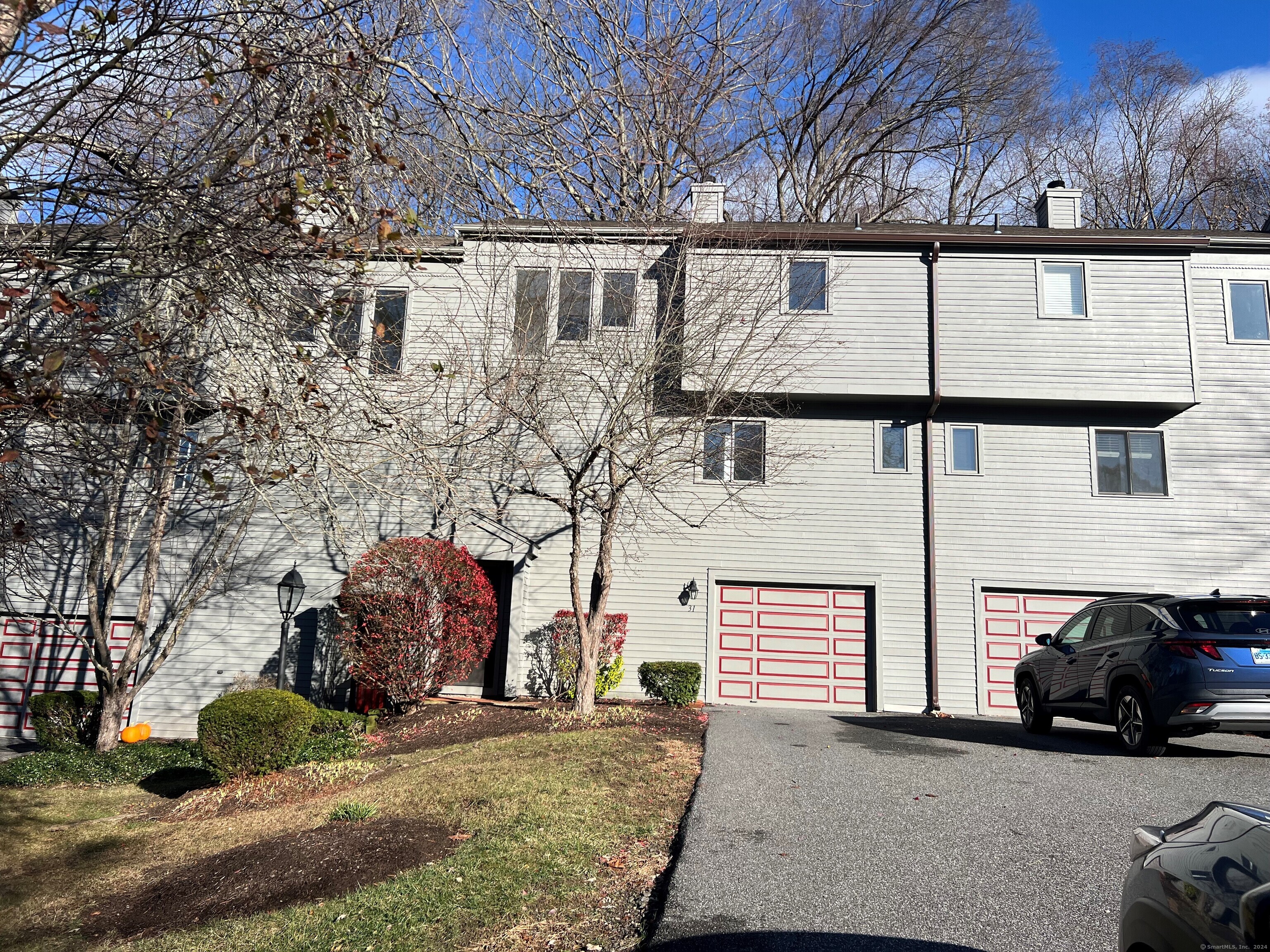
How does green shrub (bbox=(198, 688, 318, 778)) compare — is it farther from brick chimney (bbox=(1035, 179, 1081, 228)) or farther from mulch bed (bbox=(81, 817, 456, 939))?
brick chimney (bbox=(1035, 179, 1081, 228))

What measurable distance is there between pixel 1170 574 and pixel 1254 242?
6.62 metres

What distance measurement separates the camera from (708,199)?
16484mm

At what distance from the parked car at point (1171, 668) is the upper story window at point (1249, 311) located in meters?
9.87

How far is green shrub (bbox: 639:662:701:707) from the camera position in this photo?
14484mm

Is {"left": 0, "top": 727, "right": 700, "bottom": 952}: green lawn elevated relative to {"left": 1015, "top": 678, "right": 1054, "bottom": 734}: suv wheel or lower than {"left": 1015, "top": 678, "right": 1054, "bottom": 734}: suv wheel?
lower

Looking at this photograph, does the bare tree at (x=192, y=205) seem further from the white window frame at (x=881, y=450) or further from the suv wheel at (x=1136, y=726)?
the white window frame at (x=881, y=450)

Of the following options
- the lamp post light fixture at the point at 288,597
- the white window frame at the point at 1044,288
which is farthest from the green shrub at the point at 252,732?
the white window frame at the point at 1044,288

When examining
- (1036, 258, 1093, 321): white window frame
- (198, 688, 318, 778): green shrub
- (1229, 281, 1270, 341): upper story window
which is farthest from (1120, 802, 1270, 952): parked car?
(1229, 281, 1270, 341): upper story window

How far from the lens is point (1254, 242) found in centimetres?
1641

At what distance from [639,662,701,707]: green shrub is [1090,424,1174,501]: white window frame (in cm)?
788

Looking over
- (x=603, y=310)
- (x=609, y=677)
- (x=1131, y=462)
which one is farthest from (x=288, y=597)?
(x=1131, y=462)

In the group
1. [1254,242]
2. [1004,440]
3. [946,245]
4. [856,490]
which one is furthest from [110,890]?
[1254,242]

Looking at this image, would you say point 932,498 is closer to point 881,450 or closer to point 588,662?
point 881,450

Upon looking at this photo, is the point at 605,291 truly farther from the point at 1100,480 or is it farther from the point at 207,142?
the point at 1100,480
